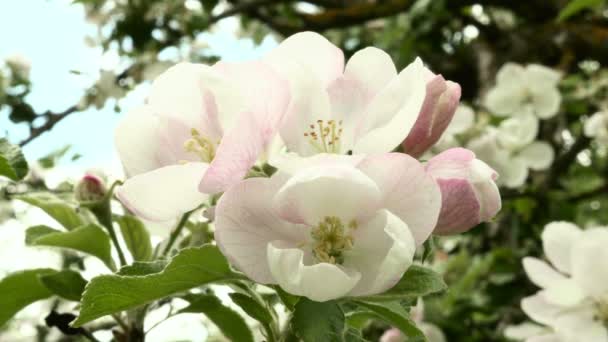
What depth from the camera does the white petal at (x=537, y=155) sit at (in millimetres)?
2484

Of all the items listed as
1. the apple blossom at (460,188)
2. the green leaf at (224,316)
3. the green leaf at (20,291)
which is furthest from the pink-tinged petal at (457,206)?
the green leaf at (20,291)

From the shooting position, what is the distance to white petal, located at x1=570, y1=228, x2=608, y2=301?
3.69 ft

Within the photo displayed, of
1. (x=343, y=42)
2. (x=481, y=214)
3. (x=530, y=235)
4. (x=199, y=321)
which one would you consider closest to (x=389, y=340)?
(x=199, y=321)

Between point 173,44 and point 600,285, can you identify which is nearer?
point 600,285

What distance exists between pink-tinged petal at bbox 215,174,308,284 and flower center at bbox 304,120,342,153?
0.07m

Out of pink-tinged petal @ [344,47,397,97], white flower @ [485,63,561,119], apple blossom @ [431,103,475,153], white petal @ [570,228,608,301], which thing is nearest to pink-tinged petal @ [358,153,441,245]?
pink-tinged petal @ [344,47,397,97]

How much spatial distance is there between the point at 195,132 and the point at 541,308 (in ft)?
2.45

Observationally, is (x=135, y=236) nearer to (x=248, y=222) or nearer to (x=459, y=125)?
(x=248, y=222)

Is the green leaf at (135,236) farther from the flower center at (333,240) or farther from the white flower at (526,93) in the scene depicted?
the white flower at (526,93)

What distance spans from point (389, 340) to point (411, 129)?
915 millimetres

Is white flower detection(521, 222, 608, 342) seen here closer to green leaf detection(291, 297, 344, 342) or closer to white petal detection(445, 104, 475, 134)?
green leaf detection(291, 297, 344, 342)

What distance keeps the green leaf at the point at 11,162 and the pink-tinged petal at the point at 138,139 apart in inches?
4.2

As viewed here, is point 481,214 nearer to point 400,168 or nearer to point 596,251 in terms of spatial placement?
point 400,168

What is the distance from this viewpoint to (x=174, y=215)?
2.11 feet
